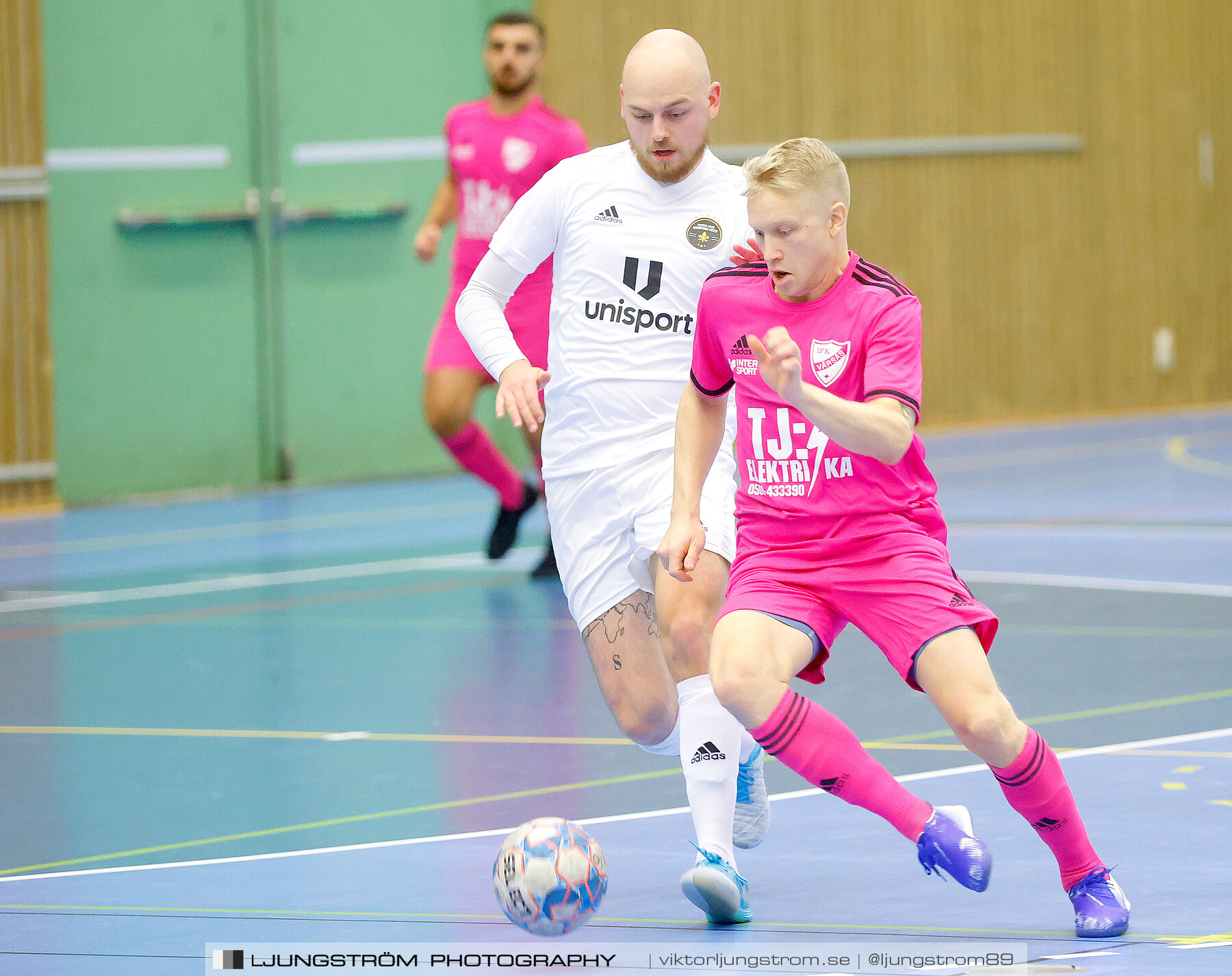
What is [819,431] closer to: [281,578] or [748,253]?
[748,253]

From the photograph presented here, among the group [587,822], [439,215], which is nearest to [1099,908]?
[587,822]

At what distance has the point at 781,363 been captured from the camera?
3.67 meters

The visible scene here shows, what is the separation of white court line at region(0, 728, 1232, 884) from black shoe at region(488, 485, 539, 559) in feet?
13.6

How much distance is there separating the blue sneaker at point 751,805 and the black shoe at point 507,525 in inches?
189

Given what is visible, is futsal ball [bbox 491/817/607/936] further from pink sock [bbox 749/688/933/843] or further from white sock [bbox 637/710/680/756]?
white sock [bbox 637/710/680/756]

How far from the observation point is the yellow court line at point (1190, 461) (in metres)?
12.8

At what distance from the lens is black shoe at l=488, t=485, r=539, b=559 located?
9.40 m

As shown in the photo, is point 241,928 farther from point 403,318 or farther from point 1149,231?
point 1149,231

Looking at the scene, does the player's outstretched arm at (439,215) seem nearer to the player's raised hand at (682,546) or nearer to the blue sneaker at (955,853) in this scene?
the player's raised hand at (682,546)

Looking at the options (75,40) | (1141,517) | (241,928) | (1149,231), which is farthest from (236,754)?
(1149,231)

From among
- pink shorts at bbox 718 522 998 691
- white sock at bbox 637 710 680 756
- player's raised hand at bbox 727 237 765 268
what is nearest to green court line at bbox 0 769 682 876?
white sock at bbox 637 710 680 756

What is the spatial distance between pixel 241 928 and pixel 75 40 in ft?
30.6

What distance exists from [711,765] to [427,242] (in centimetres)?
517

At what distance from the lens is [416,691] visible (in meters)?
6.83
